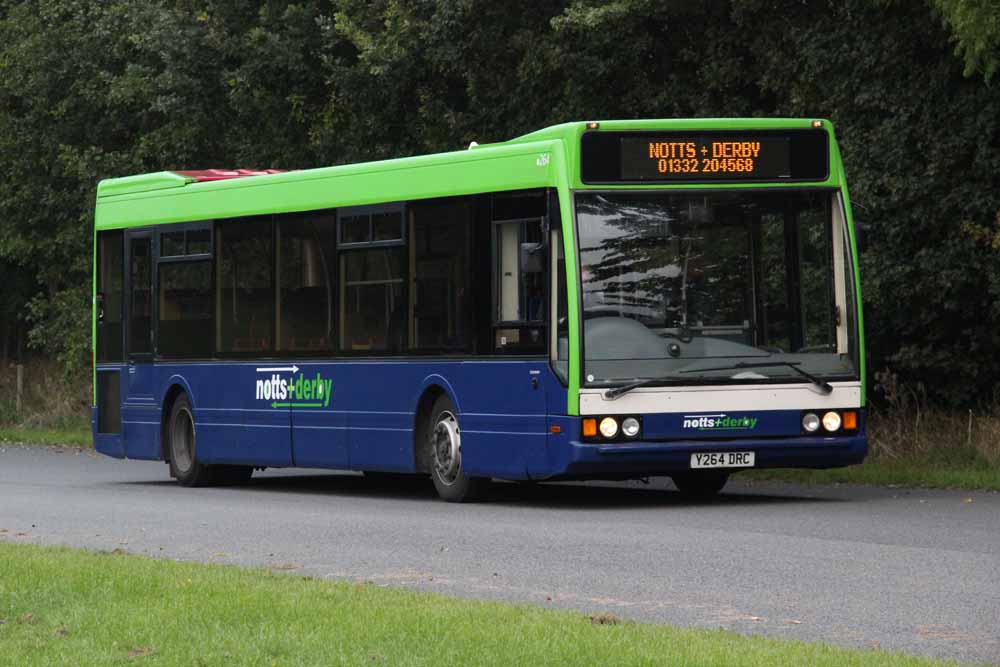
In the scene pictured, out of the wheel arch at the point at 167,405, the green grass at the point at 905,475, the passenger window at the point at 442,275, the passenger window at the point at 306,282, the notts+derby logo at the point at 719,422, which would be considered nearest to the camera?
the notts+derby logo at the point at 719,422

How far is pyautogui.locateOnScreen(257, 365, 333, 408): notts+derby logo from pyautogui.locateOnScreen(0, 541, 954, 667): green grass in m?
9.04

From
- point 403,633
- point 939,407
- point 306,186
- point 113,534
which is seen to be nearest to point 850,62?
point 939,407

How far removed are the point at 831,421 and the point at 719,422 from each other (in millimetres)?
994

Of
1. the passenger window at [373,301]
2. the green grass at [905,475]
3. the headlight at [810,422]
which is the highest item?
the passenger window at [373,301]

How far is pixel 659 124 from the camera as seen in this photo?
1822 cm

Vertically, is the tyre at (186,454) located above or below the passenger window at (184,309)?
below

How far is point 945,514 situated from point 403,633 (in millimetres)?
8300

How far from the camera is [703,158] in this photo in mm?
18125

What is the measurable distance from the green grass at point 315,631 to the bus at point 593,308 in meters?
6.15

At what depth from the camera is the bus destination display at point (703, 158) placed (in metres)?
18.0

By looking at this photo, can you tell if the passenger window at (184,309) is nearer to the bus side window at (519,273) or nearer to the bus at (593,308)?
the bus at (593,308)

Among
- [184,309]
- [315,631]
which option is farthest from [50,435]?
[315,631]

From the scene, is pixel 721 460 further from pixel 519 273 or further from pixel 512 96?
pixel 512 96

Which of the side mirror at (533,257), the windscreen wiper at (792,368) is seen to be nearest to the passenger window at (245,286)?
the side mirror at (533,257)
